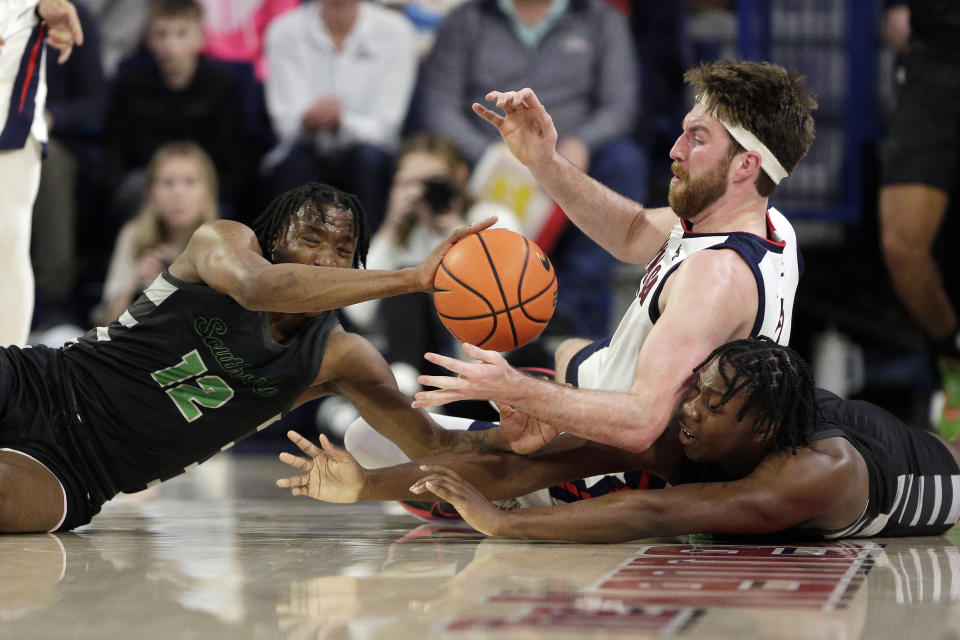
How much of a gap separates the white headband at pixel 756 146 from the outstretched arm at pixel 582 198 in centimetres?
59

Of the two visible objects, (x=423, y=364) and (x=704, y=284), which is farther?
(x=423, y=364)

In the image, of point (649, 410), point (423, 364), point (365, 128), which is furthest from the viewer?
point (365, 128)

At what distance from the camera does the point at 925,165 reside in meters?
5.85

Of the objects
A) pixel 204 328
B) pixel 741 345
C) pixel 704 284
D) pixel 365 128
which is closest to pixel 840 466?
pixel 741 345

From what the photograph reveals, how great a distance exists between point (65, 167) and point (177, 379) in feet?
13.5

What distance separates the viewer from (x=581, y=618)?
2.06 m

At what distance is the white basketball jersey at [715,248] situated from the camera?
10.5 ft

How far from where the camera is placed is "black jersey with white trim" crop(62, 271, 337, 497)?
3387mm

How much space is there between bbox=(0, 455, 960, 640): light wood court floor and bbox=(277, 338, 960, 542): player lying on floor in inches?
3.2

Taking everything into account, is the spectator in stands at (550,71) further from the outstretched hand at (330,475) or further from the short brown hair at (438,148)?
the outstretched hand at (330,475)

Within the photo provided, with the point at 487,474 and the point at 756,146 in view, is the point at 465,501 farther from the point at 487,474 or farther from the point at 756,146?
the point at 756,146

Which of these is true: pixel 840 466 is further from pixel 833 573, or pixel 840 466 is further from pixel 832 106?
pixel 832 106

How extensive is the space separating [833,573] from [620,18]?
566 centimetres

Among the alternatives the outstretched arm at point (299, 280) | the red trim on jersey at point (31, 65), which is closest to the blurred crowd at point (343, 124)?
the red trim on jersey at point (31, 65)
